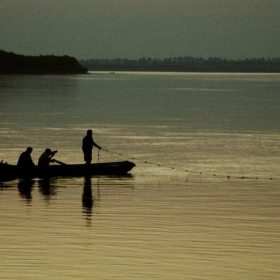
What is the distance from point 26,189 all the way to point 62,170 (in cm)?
335

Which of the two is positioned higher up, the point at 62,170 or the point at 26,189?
the point at 62,170

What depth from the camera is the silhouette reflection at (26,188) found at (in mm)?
28558

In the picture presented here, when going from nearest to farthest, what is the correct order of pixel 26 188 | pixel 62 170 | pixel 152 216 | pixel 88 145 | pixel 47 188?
pixel 152 216, pixel 26 188, pixel 47 188, pixel 62 170, pixel 88 145

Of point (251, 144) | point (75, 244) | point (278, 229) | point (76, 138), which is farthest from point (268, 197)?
point (76, 138)

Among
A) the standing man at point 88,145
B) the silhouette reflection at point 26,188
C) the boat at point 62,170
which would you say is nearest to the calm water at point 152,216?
the silhouette reflection at point 26,188

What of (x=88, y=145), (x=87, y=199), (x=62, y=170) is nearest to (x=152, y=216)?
(x=87, y=199)

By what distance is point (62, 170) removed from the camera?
3353cm

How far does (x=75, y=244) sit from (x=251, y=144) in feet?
108

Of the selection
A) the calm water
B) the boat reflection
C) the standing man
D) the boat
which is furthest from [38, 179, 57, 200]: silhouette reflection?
the standing man

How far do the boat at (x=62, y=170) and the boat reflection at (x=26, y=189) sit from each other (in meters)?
0.43

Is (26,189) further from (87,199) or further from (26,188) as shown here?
(87,199)

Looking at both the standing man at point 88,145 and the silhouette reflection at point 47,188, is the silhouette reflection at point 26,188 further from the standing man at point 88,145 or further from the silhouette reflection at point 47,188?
the standing man at point 88,145

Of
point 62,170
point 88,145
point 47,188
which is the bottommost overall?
point 47,188

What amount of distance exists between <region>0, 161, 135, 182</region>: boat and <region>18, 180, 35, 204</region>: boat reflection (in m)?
0.43
